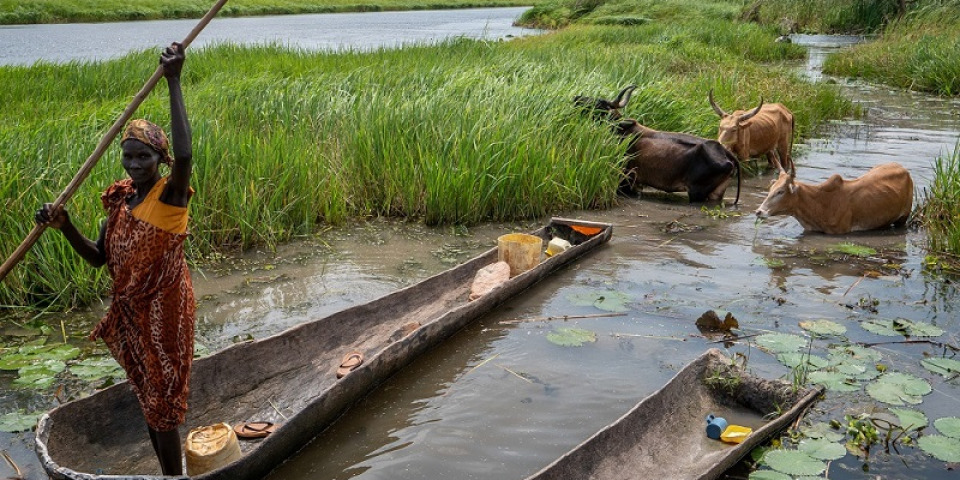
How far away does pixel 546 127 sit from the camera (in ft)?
28.1

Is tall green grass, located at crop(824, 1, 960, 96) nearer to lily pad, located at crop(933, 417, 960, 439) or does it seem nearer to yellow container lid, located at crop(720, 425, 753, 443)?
lily pad, located at crop(933, 417, 960, 439)

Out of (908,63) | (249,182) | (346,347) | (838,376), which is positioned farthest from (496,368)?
(908,63)

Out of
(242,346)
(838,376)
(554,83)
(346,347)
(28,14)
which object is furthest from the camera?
(28,14)

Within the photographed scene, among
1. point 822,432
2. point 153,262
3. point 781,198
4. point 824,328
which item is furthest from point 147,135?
point 781,198

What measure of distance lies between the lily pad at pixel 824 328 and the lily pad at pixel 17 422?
444 cm

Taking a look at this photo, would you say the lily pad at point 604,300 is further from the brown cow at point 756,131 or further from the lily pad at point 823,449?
the brown cow at point 756,131

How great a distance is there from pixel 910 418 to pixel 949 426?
0.17m

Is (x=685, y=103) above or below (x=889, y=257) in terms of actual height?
above

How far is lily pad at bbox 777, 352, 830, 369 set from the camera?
15.8 feet

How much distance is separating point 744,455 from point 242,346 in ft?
8.11

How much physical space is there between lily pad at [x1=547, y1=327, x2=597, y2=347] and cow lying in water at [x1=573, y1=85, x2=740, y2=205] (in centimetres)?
383

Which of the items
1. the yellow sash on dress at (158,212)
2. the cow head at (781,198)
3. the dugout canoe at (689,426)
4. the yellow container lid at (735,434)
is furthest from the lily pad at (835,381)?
the yellow sash on dress at (158,212)

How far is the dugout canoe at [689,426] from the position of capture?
362 centimetres

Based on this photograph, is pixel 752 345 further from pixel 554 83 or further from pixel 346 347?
pixel 554 83
